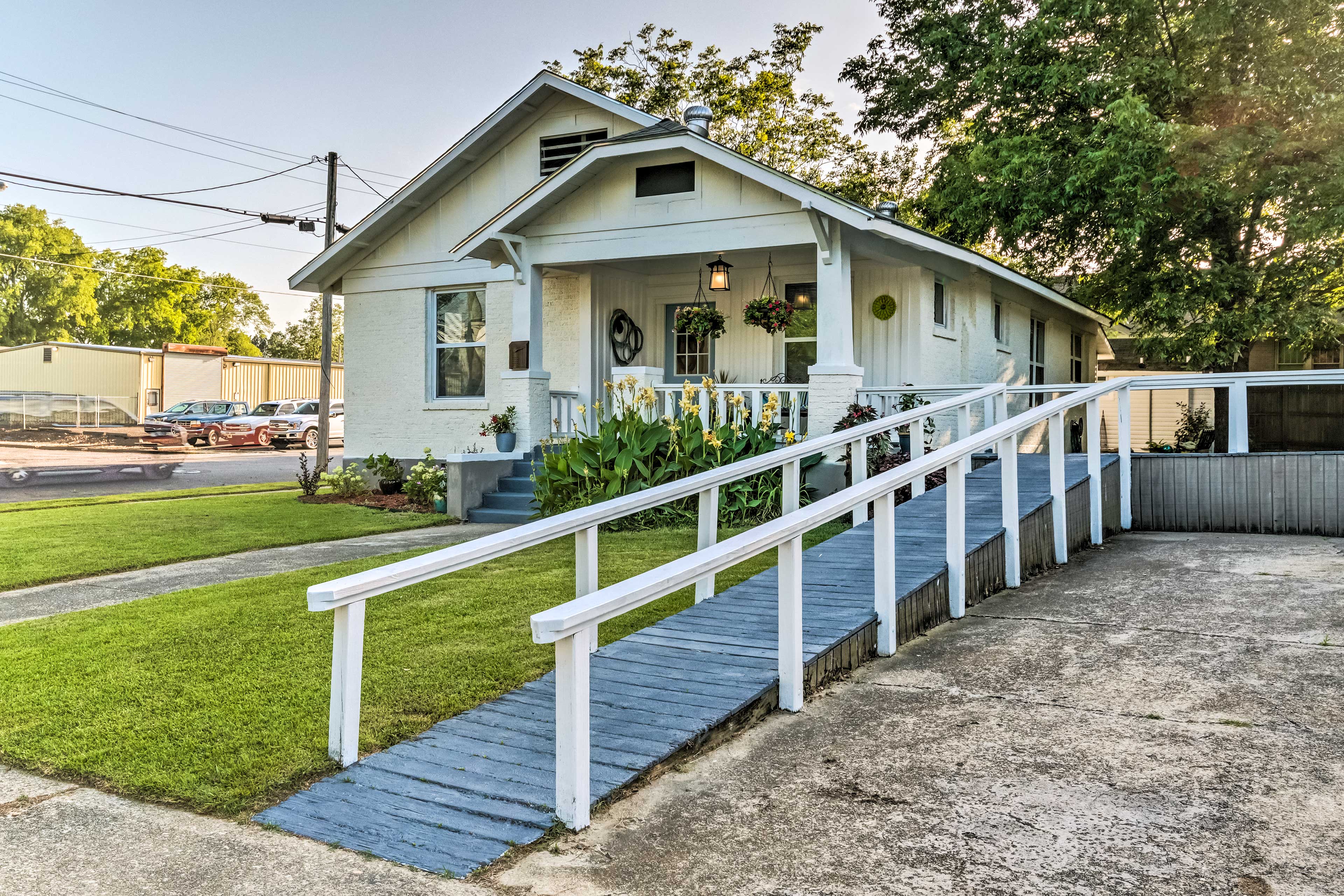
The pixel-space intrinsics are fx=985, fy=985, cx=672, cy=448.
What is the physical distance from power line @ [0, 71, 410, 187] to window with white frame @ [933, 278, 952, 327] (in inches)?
629

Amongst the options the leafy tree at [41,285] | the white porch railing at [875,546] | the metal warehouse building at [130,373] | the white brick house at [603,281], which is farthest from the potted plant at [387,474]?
the leafy tree at [41,285]

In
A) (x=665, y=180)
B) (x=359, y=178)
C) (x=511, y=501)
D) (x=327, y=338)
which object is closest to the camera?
(x=665, y=180)

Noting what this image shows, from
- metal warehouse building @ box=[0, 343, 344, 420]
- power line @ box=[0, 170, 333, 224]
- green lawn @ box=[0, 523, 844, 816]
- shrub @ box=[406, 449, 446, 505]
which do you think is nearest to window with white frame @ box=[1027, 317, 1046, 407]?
shrub @ box=[406, 449, 446, 505]

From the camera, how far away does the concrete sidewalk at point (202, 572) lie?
729cm

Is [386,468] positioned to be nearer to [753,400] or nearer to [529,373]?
[529,373]

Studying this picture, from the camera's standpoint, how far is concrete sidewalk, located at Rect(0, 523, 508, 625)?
7.29 m

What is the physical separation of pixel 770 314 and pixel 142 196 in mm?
20200

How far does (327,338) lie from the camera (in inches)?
824

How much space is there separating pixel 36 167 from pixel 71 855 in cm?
3822

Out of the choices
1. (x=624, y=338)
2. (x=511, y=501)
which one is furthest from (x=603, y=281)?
(x=511, y=501)

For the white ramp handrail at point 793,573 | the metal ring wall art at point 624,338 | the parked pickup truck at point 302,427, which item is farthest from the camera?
the parked pickup truck at point 302,427

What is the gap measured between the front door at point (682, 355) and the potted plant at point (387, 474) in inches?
172

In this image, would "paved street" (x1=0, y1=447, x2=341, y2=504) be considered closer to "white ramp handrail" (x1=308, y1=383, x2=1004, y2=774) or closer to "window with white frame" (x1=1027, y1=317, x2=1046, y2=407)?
"window with white frame" (x1=1027, y1=317, x2=1046, y2=407)

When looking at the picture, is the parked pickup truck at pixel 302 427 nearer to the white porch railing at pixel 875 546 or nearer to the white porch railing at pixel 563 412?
the white porch railing at pixel 563 412
